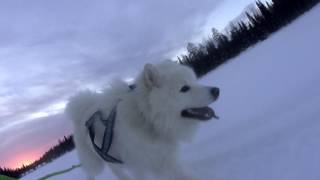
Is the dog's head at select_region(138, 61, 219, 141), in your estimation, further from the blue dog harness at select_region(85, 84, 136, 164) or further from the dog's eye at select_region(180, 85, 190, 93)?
the blue dog harness at select_region(85, 84, 136, 164)

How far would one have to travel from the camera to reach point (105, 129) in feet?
15.7

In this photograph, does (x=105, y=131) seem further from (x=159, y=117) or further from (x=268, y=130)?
(x=268, y=130)

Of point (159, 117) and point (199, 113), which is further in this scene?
point (199, 113)

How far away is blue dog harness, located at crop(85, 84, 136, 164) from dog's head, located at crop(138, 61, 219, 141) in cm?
35

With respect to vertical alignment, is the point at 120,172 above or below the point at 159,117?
below

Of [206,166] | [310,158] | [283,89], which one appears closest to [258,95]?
[283,89]

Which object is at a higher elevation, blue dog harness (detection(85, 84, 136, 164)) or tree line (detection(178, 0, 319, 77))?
tree line (detection(178, 0, 319, 77))

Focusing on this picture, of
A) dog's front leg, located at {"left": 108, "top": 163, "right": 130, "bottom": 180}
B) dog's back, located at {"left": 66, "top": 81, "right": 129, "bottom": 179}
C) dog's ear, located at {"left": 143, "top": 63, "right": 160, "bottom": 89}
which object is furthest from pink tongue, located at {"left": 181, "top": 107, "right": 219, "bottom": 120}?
dog's front leg, located at {"left": 108, "top": 163, "right": 130, "bottom": 180}

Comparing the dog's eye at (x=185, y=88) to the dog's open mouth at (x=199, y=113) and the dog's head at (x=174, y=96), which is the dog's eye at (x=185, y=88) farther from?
the dog's open mouth at (x=199, y=113)

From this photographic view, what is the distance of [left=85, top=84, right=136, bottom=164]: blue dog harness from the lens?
471 cm

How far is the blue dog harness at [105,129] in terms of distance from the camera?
186 inches

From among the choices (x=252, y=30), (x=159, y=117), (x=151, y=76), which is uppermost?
(x=252, y=30)

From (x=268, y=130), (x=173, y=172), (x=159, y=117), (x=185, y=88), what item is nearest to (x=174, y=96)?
(x=185, y=88)

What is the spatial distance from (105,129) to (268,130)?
1.62 metres
